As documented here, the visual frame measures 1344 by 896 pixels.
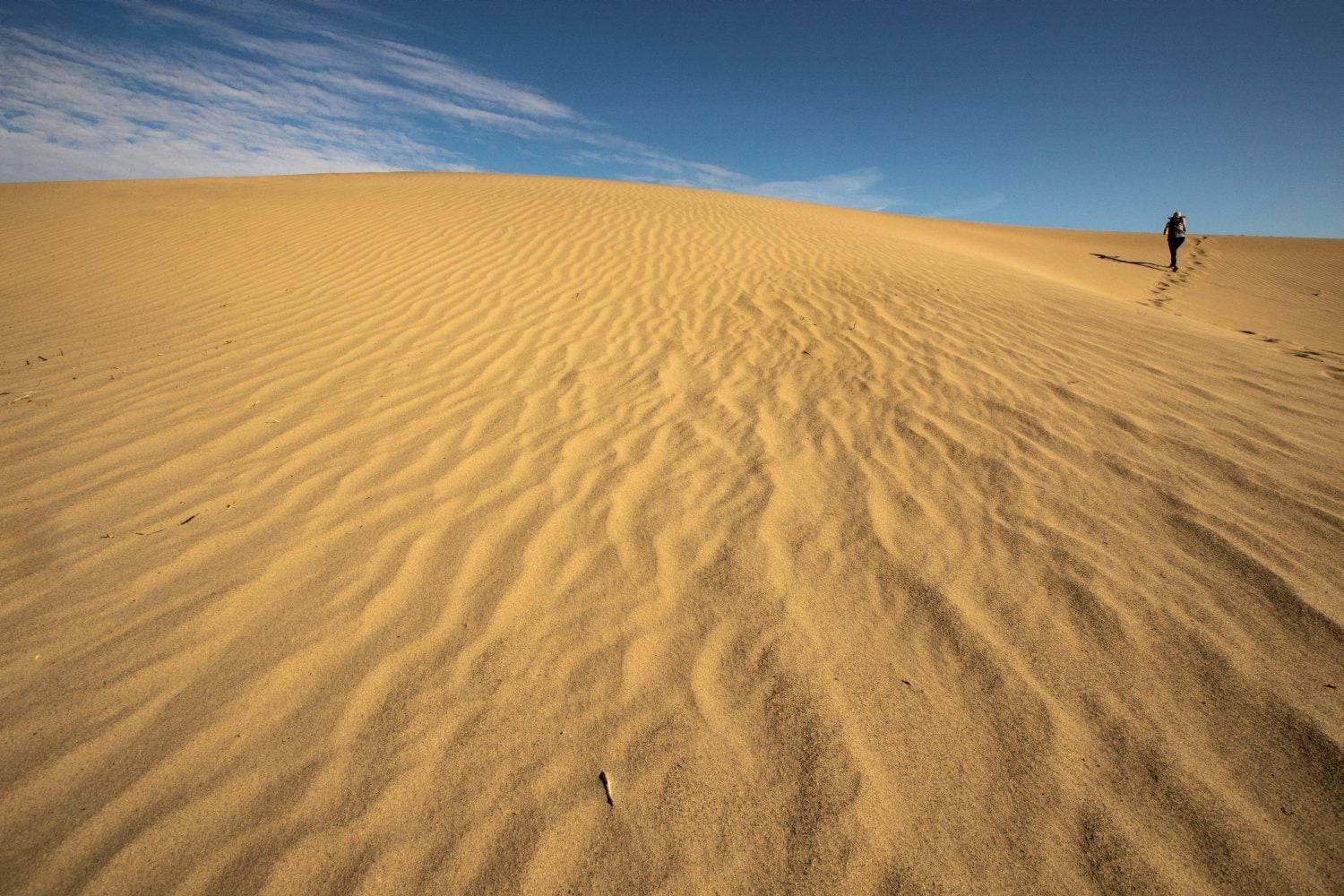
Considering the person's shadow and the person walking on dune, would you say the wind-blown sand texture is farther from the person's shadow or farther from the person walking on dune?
the person's shadow

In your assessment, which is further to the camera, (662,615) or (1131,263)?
(1131,263)

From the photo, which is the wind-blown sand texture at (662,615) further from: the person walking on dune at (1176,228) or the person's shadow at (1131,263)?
the person's shadow at (1131,263)

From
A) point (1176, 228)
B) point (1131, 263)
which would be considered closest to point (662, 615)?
point (1176, 228)

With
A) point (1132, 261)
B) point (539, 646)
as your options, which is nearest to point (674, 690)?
point (539, 646)

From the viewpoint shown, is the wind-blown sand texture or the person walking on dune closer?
the wind-blown sand texture

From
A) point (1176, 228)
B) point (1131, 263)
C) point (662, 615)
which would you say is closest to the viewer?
point (662, 615)

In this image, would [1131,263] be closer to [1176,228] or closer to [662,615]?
[1176,228]

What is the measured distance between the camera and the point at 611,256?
294 inches

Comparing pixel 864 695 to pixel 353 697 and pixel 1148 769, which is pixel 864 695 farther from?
pixel 353 697

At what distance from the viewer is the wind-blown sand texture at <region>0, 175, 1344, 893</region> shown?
54.9 inches

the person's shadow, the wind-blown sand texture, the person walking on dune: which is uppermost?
the person walking on dune

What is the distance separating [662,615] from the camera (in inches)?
81.4

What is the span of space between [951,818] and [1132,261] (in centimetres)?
2153

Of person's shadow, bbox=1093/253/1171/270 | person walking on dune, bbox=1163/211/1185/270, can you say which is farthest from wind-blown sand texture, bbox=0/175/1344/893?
person's shadow, bbox=1093/253/1171/270
